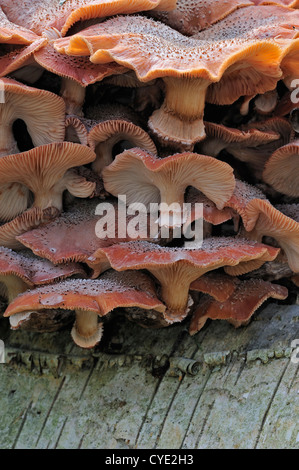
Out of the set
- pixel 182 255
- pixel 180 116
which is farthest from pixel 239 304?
pixel 180 116

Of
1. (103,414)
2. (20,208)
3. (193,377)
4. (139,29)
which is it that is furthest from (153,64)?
(103,414)

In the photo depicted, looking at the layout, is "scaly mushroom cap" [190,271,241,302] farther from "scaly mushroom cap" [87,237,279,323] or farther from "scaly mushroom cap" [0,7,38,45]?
"scaly mushroom cap" [0,7,38,45]

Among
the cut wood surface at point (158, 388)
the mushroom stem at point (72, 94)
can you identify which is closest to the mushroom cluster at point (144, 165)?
the mushroom stem at point (72, 94)

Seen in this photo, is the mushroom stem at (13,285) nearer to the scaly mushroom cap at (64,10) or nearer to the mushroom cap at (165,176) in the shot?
the mushroom cap at (165,176)

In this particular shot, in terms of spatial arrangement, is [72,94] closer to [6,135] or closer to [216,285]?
[6,135]

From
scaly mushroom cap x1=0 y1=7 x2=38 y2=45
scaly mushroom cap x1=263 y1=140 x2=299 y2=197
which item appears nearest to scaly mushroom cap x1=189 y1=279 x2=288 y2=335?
scaly mushroom cap x1=263 y1=140 x2=299 y2=197

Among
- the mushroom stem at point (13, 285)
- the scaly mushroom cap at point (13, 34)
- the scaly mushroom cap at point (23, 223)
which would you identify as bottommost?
the mushroom stem at point (13, 285)

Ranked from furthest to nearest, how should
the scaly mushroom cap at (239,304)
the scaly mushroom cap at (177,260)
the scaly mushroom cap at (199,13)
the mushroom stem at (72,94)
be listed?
the scaly mushroom cap at (199,13)
the mushroom stem at (72,94)
the scaly mushroom cap at (239,304)
the scaly mushroom cap at (177,260)
